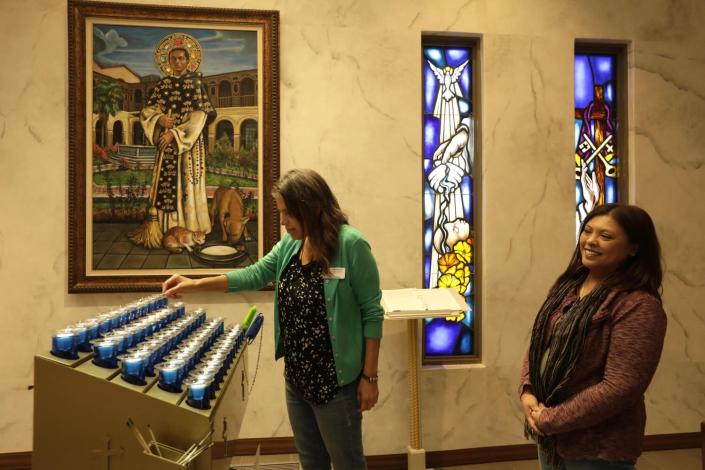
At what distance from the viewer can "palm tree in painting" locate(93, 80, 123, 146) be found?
3.39 meters

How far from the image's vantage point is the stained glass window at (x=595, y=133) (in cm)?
396

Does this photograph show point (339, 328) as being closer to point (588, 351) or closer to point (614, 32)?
point (588, 351)

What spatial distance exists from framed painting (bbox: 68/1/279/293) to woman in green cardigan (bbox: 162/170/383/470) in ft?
5.00

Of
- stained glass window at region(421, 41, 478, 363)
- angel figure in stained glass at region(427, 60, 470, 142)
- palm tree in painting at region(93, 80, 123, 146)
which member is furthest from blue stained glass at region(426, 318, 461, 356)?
palm tree in painting at region(93, 80, 123, 146)

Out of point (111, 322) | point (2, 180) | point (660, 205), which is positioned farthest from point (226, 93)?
point (660, 205)

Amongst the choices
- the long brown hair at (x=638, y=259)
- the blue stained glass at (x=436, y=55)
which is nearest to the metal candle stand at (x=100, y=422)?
the long brown hair at (x=638, y=259)

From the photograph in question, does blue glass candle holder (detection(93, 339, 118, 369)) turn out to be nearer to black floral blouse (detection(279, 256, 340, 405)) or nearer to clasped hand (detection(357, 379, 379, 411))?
black floral blouse (detection(279, 256, 340, 405))

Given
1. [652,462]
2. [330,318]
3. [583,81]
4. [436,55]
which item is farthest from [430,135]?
[652,462]

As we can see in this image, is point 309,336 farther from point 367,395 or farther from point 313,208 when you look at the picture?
point 313,208

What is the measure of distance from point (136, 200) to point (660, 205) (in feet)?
11.3

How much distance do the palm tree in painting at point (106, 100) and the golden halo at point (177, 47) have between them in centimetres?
30

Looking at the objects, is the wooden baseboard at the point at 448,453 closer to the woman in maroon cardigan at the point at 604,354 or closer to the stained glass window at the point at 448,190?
the stained glass window at the point at 448,190

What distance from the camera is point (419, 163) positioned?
12.0ft

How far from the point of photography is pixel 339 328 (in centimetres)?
199
